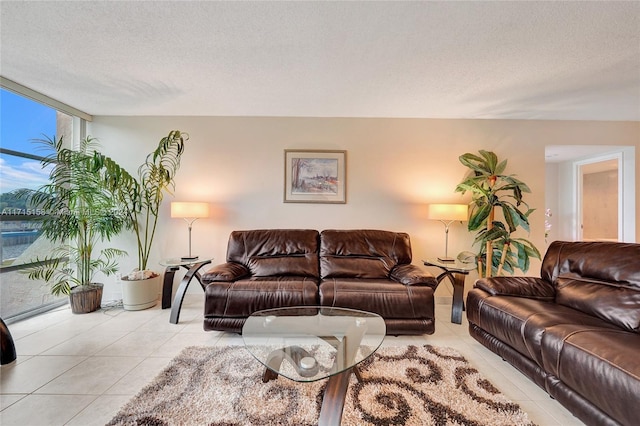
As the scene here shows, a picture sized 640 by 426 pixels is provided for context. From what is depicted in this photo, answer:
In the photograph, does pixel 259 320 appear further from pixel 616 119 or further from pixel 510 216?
pixel 616 119

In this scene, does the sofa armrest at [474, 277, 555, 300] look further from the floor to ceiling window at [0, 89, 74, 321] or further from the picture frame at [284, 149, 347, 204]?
the floor to ceiling window at [0, 89, 74, 321]

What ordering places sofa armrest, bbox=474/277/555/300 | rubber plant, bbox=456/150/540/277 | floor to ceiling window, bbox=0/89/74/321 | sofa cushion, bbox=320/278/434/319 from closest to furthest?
sofa armrest, bbox=474/277/555/300 → sofa cushion, bbox=320/278/434/319 → floor to ceiling window, bbox=0/89/74/321 → rubber plant, bbox=456/150/540/277

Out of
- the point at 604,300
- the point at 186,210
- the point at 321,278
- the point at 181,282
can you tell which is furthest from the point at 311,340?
the point at 186,210

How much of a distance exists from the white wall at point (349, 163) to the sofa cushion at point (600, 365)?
1.91 meters

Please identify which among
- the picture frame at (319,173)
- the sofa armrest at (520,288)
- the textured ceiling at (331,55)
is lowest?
the sofa armrest at (520,288)

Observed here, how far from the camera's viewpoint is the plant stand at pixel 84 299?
2.80 metres

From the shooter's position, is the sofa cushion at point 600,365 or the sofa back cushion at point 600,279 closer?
the sofa cushion at point 600,365

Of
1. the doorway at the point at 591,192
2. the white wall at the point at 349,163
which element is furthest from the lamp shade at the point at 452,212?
the doorway at the point at 591,192

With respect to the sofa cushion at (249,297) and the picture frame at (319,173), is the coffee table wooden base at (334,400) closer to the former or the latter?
the sofa cushion at (249,297)

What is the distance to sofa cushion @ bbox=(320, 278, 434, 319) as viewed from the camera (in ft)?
7.35

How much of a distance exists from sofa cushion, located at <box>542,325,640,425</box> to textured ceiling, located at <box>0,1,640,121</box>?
1.97m

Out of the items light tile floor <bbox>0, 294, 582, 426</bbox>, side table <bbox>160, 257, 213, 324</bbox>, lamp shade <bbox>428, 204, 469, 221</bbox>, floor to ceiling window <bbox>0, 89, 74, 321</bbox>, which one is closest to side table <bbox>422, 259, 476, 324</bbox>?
light tile floor <bbox>0, 294, 582, 426</bbox>

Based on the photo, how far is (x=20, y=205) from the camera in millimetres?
2658

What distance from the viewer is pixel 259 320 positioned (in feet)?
5.90
